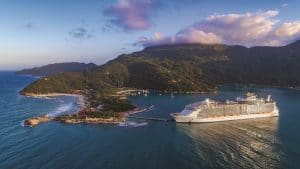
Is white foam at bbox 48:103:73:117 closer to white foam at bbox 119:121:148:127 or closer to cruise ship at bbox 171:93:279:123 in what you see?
white foam at bbox 119:121:148:127

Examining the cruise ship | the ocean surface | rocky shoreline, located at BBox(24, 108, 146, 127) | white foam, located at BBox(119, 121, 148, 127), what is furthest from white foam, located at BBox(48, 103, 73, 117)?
the cruise ship

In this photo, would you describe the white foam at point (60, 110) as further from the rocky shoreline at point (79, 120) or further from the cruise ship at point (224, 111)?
the cruise ship at point (224, 111)

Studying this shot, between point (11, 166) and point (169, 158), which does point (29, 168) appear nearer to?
point (11, 166)

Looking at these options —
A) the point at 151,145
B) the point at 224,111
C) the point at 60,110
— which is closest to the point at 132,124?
the point at 151,145

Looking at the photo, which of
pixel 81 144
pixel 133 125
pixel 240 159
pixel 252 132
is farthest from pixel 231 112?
pixel 81 144

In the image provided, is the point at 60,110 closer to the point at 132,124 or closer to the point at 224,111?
the point at 132,124

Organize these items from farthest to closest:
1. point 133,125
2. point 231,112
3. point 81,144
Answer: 1. point 231,112
2. point 133,125
3. point 81,144
